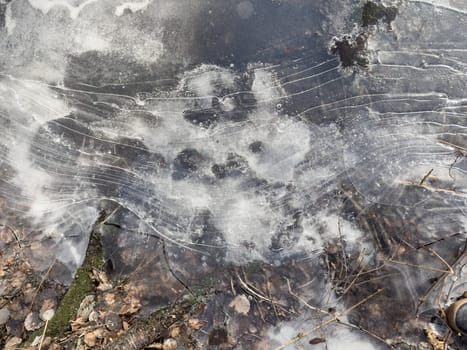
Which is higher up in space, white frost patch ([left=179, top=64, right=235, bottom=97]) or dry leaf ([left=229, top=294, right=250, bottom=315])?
white frost patch ([left=179, top=64, right=235, bottom=97])

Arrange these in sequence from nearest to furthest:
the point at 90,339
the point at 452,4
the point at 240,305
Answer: the point at 90,339, the point at 240,305, the point at 452,4

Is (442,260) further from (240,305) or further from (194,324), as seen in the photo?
(194,324)

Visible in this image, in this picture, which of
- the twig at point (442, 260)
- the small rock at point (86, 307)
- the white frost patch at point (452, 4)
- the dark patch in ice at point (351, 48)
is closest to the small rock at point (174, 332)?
the small rock at point (86, 307)

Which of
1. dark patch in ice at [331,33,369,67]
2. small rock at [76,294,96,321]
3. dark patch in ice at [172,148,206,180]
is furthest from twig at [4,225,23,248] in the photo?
dark patch in ice at [331,33,369,67]

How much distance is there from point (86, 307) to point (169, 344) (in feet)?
2.28

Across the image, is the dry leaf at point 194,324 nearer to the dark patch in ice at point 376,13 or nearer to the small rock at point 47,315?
the small rock at point 47,315

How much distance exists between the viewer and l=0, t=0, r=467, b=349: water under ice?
3330 millimetres

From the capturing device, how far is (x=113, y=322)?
3.21 meters

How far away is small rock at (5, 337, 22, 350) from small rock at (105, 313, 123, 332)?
0.68m

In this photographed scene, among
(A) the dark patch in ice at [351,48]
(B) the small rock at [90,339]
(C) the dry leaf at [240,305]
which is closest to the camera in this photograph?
(B) the small rock at [90,339]

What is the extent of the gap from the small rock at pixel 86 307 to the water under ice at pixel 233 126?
0.42 meters

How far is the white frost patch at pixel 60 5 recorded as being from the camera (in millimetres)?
3354

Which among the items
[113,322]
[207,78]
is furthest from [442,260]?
[113,322]

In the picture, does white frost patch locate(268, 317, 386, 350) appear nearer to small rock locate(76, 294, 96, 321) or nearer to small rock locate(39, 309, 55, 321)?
small rock locate(76, 294, 96, 321)
